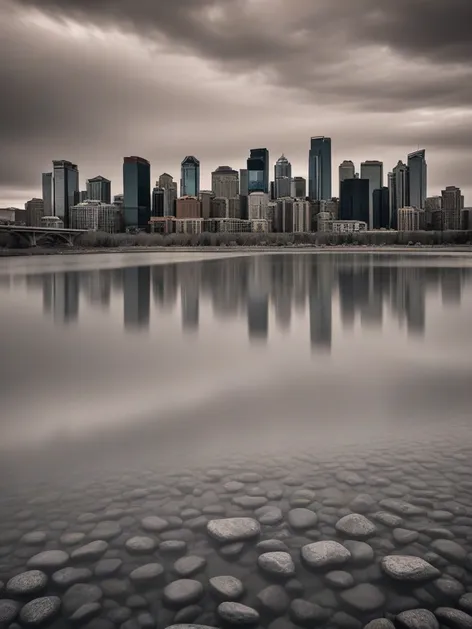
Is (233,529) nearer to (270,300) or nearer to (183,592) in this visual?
(183,592)

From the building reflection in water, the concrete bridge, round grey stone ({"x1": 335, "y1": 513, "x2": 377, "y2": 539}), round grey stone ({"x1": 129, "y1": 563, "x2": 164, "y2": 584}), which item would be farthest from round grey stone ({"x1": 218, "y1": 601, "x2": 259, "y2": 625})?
the concrete bridge

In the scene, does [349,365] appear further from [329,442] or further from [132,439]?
[132,439]

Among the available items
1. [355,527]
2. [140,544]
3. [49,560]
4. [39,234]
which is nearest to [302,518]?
[355,527]

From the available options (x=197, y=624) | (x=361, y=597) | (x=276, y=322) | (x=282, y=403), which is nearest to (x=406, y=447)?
(x=282, y=403)

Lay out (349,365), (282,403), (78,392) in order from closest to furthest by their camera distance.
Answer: (282,403) < (78,392) < (349,365)

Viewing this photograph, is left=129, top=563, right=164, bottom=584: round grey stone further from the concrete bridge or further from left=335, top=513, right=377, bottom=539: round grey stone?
the concrete bridge
